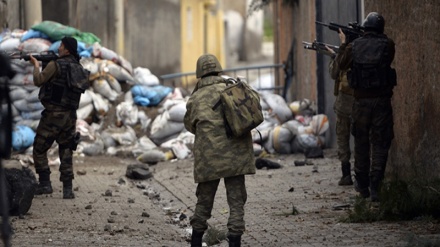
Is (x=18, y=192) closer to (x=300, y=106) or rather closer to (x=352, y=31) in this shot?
(x=352, y=31)

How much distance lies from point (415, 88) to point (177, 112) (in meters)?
6.95

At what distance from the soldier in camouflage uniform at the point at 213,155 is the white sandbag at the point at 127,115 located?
996cm

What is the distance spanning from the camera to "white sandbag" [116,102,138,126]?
60.7 feet

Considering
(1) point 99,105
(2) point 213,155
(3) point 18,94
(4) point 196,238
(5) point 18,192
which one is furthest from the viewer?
(1) point 99,105

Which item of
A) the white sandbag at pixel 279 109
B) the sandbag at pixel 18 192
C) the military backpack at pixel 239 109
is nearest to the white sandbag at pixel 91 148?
the white sandbag at pixel 279 109

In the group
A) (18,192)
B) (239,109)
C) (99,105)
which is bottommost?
(18,192)

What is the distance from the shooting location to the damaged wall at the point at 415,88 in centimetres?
1066

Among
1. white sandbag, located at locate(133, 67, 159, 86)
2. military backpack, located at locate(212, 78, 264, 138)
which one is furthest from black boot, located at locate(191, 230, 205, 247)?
white sandbag, located at locate(133, 67, 159, 86)

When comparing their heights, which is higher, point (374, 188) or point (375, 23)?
point (375, 23)

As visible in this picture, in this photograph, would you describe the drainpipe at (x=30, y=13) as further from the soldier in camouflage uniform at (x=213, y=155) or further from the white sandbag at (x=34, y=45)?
the soldier in camouflage uniform at (x=213, y=155)

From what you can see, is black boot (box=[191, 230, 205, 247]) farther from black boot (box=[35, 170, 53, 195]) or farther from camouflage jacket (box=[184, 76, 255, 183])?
black boot (box=[35, 170, 53, 195])

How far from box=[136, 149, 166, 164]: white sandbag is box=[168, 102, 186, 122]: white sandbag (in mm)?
1135

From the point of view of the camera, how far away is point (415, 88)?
11289 mm

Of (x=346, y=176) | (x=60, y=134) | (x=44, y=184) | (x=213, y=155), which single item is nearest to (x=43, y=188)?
(x=44, y=184)
